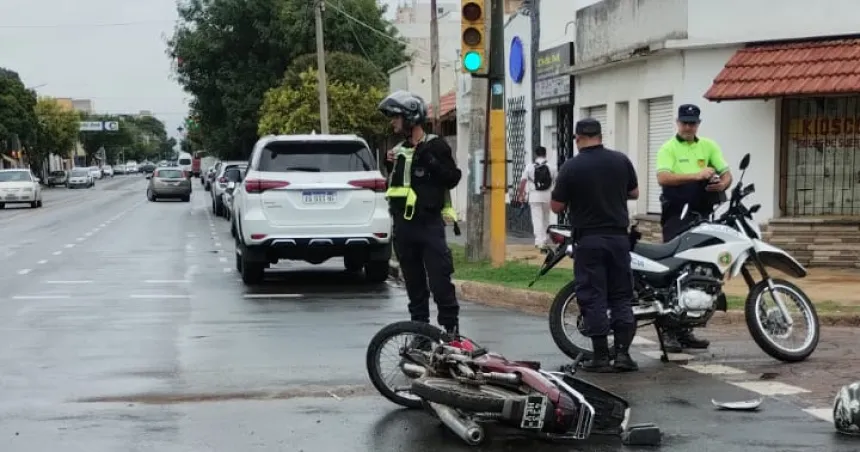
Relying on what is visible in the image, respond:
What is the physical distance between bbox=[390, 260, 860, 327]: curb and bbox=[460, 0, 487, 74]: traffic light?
2.67 m

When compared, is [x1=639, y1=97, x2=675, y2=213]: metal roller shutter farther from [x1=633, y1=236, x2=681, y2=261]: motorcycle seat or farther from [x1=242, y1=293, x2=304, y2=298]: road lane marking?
[x1=633, y1=236, x2=681, y2=261]: motorcycle seat

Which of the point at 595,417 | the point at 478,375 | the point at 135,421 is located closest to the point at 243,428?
the point at 135,421

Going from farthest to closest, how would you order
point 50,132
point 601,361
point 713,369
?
1. point 50,132
2. point 713,369
3. point 601,361

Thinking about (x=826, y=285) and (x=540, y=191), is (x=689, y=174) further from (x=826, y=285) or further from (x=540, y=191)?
(x=540, y=191)

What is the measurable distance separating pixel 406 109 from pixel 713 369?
302cm

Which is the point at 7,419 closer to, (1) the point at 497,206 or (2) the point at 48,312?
(2) the point at 48,312

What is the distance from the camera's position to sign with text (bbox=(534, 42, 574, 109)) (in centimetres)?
2100

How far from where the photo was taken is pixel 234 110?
52.5m

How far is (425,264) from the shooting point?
26.1ft

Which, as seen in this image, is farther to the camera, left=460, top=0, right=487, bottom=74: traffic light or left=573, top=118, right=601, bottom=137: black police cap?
left=460, top=0, right=487, bottom=74: traffic light

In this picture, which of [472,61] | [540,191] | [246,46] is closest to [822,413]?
[472,61]

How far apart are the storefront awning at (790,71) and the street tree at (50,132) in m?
77.2

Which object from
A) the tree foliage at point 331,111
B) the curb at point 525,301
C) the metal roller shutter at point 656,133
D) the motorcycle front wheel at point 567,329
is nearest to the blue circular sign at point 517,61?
the metal roller shutter at point 656,133

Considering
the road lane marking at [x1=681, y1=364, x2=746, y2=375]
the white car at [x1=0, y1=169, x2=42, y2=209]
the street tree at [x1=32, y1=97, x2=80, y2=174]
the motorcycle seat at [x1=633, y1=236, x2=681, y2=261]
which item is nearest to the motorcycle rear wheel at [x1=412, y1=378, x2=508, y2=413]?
the road lane marking at [x1=681, y1=364, x2=746, y2=375]
